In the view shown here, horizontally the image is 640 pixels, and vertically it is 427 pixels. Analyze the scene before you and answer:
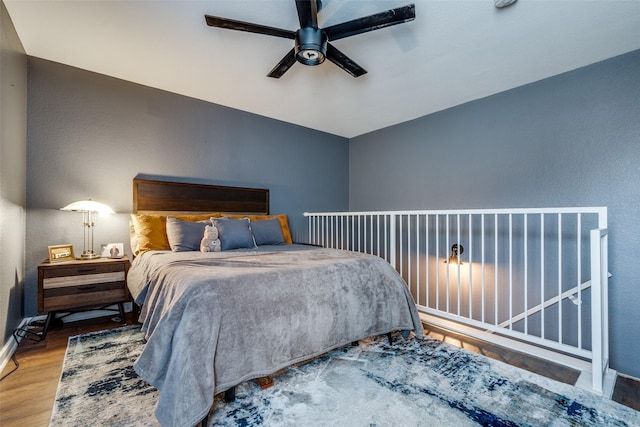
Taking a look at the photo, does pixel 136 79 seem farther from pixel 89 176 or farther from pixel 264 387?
pixel 264 387

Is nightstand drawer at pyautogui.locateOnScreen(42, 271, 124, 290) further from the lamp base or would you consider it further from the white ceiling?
the white ceiling

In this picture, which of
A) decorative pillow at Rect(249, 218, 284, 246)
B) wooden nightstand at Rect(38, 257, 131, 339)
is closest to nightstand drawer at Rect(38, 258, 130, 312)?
wooden nightstand at Rect(38, 257, 131, 339)

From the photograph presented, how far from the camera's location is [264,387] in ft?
5.36

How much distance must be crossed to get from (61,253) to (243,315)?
85.4 inches

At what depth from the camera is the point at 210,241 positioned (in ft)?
8.72

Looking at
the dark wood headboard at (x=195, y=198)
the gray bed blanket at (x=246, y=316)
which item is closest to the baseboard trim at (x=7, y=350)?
the gray bed blanket at (x=246, y=316)

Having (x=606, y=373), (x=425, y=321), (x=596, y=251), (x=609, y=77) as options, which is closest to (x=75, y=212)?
(x=425, y=321)

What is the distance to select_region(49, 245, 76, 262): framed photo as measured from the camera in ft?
7.93

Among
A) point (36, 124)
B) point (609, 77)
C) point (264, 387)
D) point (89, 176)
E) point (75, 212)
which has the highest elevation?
point (609, 77)

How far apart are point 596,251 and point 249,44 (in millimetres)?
2817

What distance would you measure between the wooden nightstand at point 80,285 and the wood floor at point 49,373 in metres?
0.21

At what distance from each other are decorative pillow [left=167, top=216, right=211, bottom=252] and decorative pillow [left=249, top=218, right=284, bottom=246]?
0.59 meters

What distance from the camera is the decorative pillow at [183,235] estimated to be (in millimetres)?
2648

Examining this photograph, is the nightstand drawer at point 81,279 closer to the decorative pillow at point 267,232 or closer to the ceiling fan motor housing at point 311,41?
the decorative pillow at point 267,232
